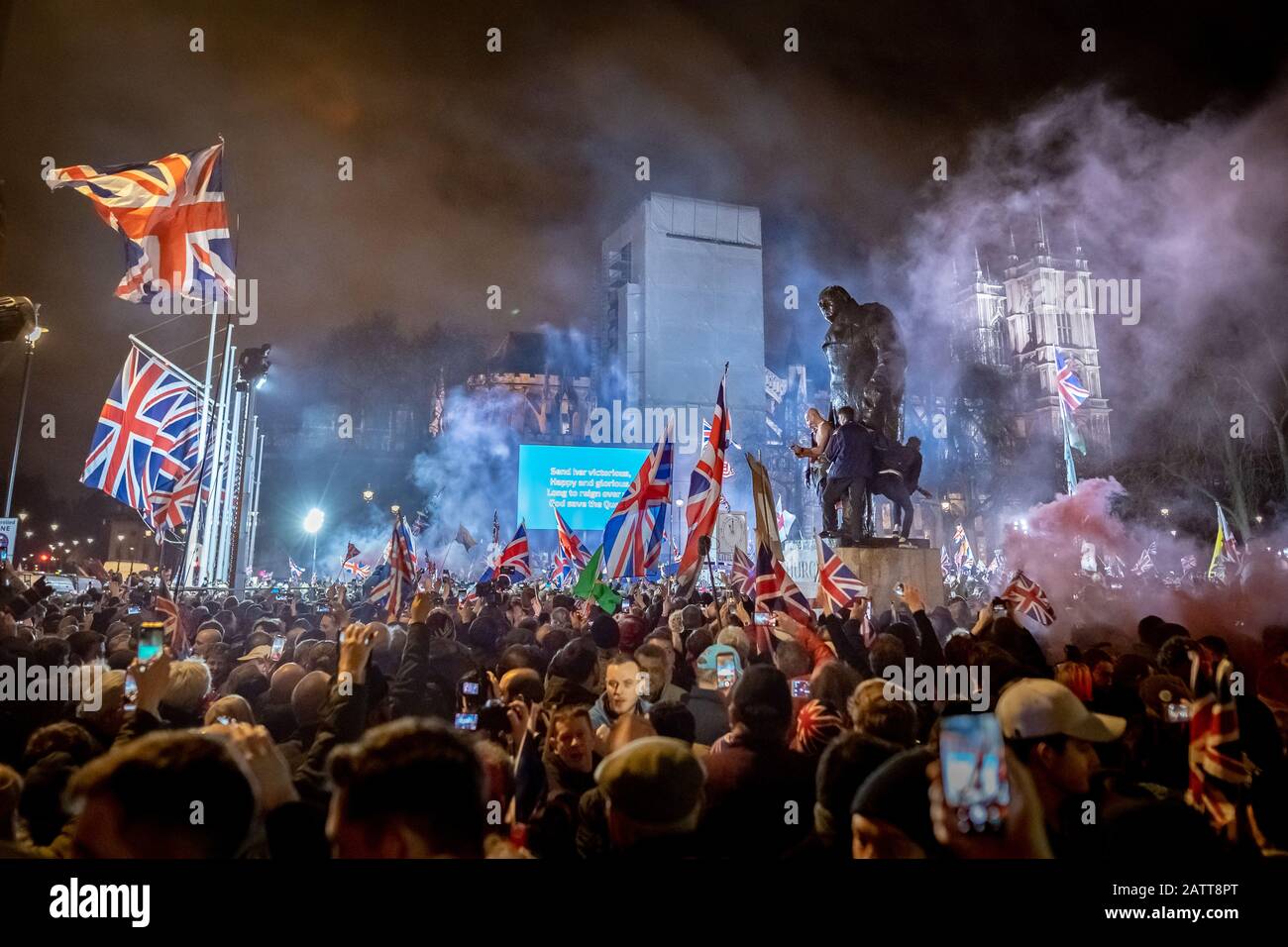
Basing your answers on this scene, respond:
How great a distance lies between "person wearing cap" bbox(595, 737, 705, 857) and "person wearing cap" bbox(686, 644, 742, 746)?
172 cm

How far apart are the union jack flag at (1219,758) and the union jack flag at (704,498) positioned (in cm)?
771

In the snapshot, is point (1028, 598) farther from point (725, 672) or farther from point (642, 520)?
point (725, 672)

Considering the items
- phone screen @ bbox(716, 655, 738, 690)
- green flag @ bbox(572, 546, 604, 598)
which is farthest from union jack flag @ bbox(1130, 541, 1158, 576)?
phone screen @ bbox(716, 655, 738, 690)

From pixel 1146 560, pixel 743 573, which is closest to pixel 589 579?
pixel 743 573

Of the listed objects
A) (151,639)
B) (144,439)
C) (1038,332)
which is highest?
(1038,332)

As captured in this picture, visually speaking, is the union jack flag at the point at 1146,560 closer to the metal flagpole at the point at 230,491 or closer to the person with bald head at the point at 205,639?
the person with bald head at the point at 205,639

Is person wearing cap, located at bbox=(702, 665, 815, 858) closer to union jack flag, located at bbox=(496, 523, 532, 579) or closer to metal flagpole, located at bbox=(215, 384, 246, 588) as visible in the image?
union jack flag, located at bbox=(496, 523, 532, 579)

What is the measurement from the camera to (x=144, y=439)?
11938 mm

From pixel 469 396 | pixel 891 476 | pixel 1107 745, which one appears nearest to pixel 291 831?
pixel 1107 745

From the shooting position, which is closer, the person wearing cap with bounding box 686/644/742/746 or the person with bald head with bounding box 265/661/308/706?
the person wearing cap with bounding box 686/644/742/746

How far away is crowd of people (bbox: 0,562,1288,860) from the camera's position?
2529 mm

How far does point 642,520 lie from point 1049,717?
9306 mm

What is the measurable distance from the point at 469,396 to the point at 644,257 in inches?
834

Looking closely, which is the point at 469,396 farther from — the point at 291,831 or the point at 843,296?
the point at 291,831
